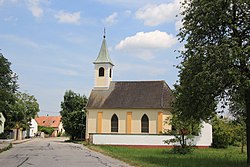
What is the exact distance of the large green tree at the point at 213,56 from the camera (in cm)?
1766

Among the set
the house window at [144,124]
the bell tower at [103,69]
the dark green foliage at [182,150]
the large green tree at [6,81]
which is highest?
the bell tower at [103,69]

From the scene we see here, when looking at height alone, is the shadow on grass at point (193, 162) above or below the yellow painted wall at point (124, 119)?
below

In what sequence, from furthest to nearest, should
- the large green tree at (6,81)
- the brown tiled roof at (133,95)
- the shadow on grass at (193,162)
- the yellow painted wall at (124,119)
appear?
the brown tiled roof at (133,95) → the yellow painted wall at (124,119) → the large green tree at (6,81) → the shadow on grass at (193,162)

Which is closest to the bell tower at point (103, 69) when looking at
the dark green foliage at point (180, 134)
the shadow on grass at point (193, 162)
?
the dark green foliage at point (180, 134)

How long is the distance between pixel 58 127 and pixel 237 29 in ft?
348

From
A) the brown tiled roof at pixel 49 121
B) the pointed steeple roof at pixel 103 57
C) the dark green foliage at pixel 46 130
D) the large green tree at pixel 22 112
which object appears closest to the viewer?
the pointed steeple roof at pixel 103 57

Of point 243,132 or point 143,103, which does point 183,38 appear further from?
point 143,103

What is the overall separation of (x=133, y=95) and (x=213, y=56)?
126 ft

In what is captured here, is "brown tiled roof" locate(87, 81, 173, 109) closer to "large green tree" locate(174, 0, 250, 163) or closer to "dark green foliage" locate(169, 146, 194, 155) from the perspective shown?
"dark green foliage" locate(169, 146, 194, 155)

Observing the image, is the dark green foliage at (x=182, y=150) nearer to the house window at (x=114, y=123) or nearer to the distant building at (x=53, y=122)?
the house window at (x=114, y=123)

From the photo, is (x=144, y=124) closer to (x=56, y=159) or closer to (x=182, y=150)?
(x=182, y=150)

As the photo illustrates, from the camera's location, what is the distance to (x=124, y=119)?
54344mm

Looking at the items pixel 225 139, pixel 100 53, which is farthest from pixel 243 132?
pixel 100 53

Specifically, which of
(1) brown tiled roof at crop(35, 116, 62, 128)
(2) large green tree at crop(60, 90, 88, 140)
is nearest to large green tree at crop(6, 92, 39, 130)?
(2) large green tree at crop(60, 90, 88, 140)
